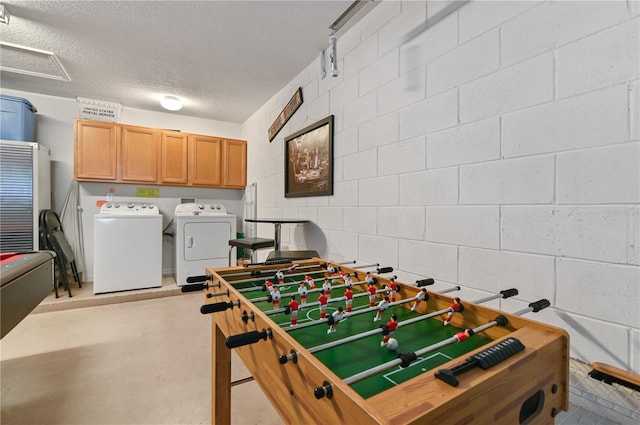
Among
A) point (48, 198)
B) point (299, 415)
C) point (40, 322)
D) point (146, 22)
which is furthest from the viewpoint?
point (48, 198)

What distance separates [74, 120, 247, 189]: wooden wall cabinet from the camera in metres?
3.77

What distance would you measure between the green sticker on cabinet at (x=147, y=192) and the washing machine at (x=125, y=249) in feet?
1.36

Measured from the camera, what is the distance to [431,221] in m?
1.62

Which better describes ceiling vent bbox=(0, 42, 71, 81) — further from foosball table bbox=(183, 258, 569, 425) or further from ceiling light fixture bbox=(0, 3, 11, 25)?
foosball table bbox=(183, 258, 569, 425)

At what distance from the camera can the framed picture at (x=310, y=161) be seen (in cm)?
254

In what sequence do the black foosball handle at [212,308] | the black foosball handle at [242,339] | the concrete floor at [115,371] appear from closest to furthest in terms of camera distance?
the black foosball handle at [242,339]
the black foosball handle at [212,308]
the concrete floor at [115,371]

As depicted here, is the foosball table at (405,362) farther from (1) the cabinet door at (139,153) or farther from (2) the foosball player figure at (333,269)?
(1) the cabinet door at (139,153)

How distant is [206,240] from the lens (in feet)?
13.5

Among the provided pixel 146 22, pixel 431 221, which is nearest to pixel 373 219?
pixel 431 221

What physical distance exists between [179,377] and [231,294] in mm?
1300

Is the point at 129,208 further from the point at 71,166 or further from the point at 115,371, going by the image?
the point at 115,371

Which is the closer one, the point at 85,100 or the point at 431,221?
the point at 431,221

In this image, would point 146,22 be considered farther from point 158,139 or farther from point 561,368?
point 561,368

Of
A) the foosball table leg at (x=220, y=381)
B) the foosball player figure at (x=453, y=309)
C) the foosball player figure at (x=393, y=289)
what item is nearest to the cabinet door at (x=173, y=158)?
the foosball table leg at (x=220, y=381)
